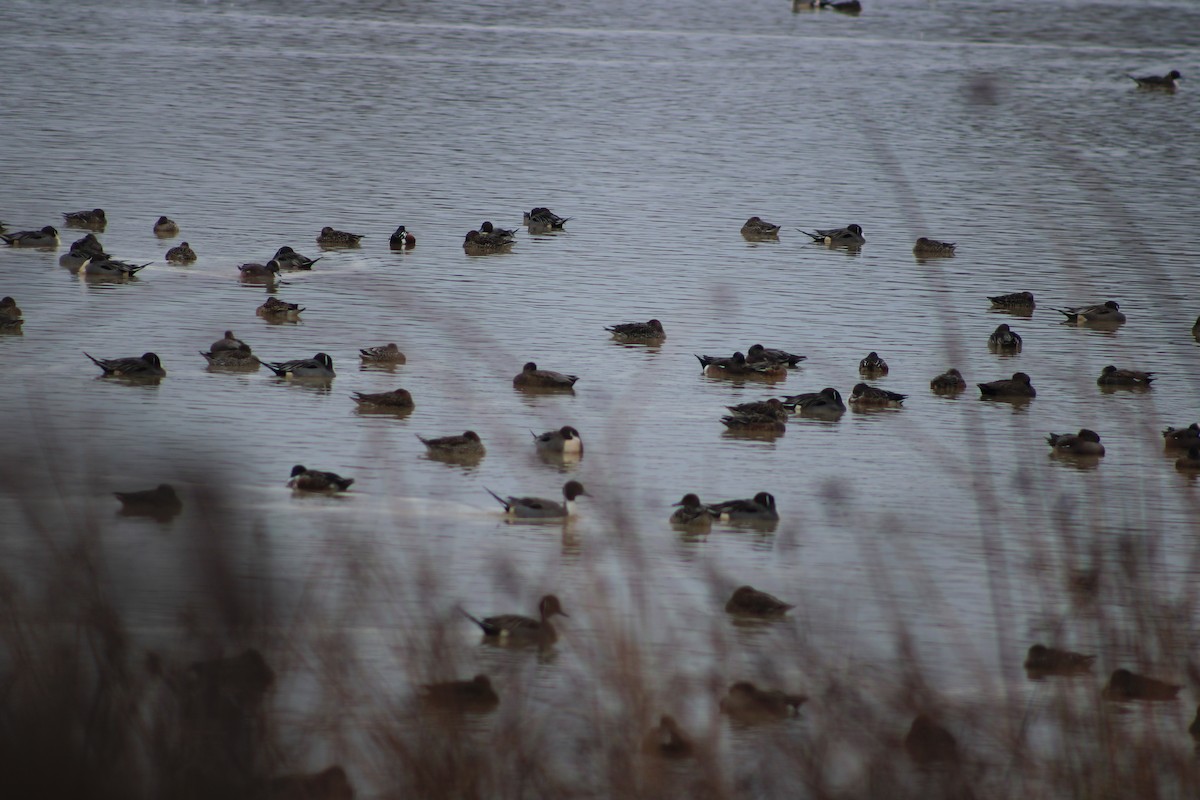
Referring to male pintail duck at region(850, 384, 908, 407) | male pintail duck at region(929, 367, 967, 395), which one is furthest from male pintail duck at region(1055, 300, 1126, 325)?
male pintail duck at region(850, 384, 908, 407)

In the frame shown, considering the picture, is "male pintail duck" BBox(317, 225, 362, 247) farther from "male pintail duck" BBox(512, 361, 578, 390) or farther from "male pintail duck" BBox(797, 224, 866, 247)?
"male pintail duck" BBox(512, 361, 578, 390)

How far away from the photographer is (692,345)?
722 inches

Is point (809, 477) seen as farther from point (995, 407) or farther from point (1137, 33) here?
point (1137, 33)

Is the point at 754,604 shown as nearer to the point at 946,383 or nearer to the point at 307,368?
the point at 307,368

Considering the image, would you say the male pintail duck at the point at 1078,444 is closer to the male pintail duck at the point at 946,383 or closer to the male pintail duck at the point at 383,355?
the male pintail duck at the point at 946,383

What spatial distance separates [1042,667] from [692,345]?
10890 millimetres

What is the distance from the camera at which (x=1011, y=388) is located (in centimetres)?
1636

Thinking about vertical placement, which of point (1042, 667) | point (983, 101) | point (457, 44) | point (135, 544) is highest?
point (457, 44)

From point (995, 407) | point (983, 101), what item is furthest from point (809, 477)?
point (983, 101)

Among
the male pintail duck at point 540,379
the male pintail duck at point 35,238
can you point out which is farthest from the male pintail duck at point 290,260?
the male pintail duck at point 540,379

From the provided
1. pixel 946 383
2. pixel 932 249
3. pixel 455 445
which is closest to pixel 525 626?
pixel 455 445

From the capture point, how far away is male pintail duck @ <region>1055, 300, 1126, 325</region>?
20.0 metres

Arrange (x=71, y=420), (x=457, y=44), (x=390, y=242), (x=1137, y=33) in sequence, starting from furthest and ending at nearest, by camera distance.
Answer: (x=1137, y=33), (x=457, y=44), (x=390, y=242), (x=71, y=420)

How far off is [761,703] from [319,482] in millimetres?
7040
